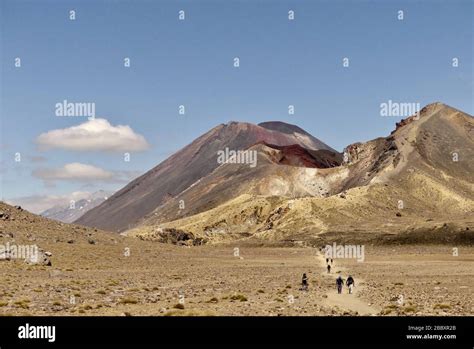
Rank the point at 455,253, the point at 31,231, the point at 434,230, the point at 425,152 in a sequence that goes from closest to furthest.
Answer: the point at 31,231, the point at 455,253, the point at 434,230, the point at 425,152

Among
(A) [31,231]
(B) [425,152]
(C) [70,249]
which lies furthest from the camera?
(B) [425,152]

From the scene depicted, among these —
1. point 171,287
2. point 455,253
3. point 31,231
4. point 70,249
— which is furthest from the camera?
point 455,253

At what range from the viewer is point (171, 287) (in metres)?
39.6

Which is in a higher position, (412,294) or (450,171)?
(450,171)

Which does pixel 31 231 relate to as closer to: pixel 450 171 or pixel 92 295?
pixel 92 295

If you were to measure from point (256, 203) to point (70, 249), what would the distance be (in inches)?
4282

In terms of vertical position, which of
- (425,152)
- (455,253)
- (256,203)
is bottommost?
(455,253)

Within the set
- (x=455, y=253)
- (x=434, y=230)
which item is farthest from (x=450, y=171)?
(x=455, y=253)
